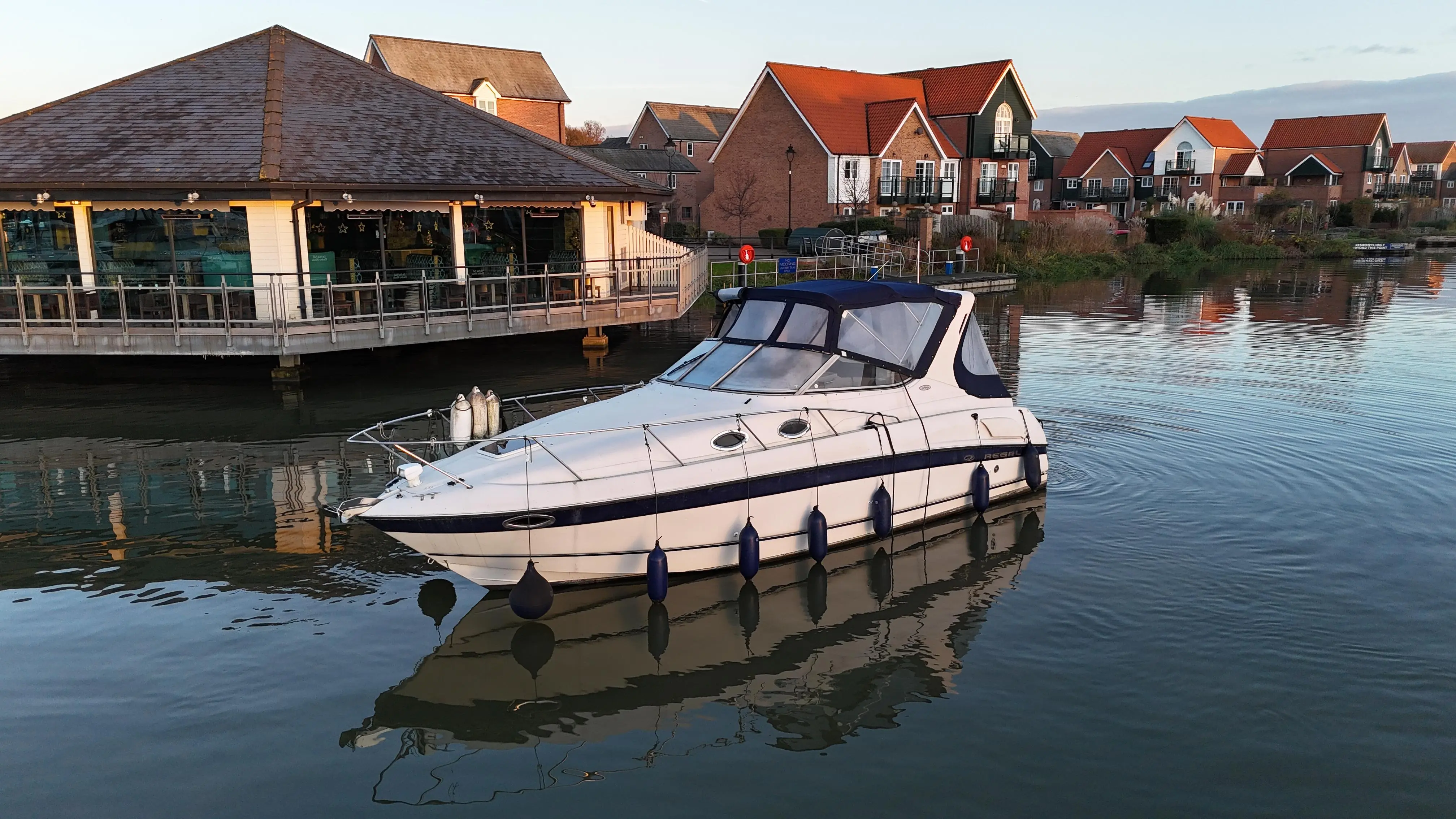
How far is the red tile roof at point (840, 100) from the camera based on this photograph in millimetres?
50094

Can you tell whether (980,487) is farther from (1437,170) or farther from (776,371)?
(1437,170)

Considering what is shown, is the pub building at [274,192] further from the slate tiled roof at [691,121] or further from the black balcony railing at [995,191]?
the slate tiled roof at [691,121]

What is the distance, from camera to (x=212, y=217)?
1898 centimetres

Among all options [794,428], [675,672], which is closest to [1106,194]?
[794,428]

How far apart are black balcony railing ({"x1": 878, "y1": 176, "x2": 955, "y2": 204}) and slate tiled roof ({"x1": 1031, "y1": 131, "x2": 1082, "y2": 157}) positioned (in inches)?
1622

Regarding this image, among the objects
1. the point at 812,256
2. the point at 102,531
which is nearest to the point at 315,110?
the point at 102,531

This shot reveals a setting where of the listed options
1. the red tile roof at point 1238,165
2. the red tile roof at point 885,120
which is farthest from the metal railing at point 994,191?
the red tile roof at point 1238,165

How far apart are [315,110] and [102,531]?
41.3 feet

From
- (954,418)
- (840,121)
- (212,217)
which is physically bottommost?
(954,418)

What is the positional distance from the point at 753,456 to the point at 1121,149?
81518 mm

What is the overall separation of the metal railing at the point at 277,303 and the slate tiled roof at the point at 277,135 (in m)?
1.80

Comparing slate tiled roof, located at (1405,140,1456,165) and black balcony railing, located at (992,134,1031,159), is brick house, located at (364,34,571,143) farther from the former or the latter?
slate tiled roof, located at (1405,140,1456,165)

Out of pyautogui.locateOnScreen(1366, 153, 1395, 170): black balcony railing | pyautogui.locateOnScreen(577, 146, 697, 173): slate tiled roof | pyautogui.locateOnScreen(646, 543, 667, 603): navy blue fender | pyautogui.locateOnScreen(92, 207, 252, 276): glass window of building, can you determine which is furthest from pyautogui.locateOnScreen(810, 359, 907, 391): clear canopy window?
pyautogui.locateOnScreen(1366, 153, 1395, 170): black balcony railing

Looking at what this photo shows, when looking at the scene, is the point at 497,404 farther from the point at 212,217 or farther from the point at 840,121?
the point at 840,121
